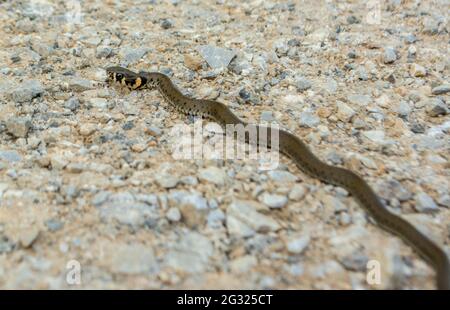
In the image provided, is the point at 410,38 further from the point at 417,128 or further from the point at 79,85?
the point at 79,85

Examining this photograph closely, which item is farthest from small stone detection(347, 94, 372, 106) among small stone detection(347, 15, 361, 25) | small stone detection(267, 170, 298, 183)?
small stone detection(347, 15, 361, 25)

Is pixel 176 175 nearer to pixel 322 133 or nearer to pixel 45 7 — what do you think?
pixel 322 133

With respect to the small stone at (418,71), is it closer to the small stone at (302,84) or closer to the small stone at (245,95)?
the small stone at (302,84)

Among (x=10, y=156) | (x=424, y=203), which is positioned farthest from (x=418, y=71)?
(x=10, y=156)

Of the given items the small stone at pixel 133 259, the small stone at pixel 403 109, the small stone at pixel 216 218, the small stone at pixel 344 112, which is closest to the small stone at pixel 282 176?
the small stone at pixel 216 218

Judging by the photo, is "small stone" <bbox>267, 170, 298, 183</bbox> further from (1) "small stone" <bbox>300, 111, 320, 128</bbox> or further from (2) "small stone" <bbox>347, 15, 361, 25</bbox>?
(2) "small stone" <bbox>347, 15, 361, 25</bbox>

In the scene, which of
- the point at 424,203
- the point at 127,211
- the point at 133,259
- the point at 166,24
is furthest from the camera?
the point at 166,24

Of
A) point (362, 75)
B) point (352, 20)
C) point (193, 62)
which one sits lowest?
→ point (362, 75)

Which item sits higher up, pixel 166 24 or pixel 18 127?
pixel 166 24

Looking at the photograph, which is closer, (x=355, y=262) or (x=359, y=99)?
(x=355, y=262)
